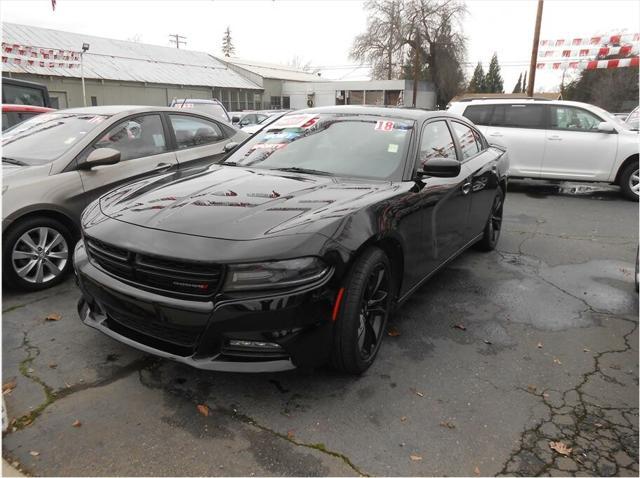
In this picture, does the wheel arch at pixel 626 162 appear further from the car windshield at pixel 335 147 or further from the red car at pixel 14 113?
the red car at pixel 14 113

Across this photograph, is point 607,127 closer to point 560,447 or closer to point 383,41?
point 560,447

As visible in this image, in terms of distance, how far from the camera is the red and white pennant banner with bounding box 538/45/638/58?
1723 centimetres

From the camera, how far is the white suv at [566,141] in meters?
8.90

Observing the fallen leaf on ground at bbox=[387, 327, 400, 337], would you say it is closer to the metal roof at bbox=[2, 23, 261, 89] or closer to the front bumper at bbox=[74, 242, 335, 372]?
the front bumper at bbox=[74, 242, 335, 372]

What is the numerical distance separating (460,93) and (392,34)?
34.7ft

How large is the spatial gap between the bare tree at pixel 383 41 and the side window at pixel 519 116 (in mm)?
38689

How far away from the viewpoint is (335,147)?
3758 millimetres

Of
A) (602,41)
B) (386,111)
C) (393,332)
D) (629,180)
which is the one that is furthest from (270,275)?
(602,41)

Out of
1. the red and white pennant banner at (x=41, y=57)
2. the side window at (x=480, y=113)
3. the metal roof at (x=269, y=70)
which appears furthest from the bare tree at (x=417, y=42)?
the side window at (x=480, y=113)

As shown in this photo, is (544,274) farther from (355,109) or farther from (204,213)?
(204,213)

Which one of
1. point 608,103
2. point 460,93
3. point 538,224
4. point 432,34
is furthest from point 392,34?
point 538,224

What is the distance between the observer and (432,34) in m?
47.8

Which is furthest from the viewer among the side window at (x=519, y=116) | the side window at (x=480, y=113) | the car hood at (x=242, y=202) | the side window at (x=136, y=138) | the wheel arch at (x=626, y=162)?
the side window at (x=480, y=113)

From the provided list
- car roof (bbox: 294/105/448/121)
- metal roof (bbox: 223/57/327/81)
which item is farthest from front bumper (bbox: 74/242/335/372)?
metal roof (bbox: 223/57/327/81)
